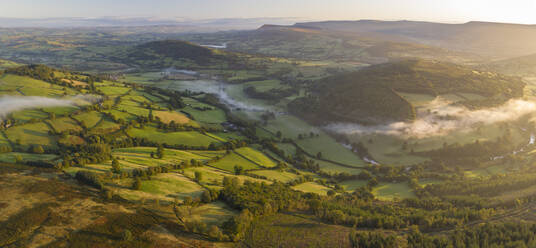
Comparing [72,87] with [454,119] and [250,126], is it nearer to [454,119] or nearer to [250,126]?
[250,126]

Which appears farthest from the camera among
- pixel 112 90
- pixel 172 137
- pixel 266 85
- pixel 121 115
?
pixel 266 85

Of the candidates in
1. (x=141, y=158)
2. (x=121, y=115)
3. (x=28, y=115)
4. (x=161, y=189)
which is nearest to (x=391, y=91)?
(x=141, y=158)

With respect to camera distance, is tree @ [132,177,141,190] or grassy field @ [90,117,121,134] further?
grassy field @ [90,117,121,134]

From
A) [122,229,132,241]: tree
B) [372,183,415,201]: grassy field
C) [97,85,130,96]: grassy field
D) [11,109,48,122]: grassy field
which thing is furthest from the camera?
[97,85,130,96]: grassy field

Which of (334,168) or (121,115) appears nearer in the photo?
(334,168)

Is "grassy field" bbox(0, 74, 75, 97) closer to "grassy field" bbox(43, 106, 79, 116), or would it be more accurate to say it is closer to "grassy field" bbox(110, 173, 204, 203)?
"grassy field" bbox(43, 106, 79, 116)

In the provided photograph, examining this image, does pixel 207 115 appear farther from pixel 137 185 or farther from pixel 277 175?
pixel 137 185

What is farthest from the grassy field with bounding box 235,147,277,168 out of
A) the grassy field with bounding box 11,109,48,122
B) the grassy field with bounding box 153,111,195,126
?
the grassy field with bounding box 11,109,48,122
